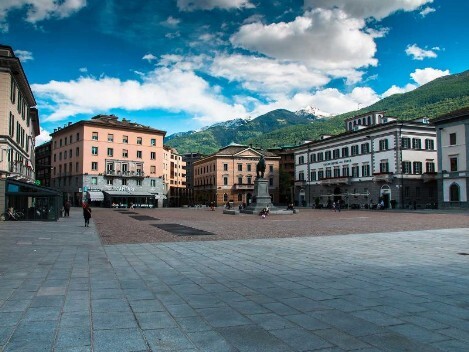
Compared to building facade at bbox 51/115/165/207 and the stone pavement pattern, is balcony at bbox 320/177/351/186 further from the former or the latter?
the stone pavement pattern

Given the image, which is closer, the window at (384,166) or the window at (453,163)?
the window at (453,163)

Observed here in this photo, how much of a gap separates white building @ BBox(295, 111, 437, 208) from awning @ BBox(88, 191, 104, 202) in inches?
1627

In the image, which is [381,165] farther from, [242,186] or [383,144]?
[242,186]

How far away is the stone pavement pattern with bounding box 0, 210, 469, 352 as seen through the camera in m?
5.00

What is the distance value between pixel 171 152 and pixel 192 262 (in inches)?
4163

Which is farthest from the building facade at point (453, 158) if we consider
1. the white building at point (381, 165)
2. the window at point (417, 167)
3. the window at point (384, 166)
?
the window at point (384, 166)

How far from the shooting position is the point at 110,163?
75.1m

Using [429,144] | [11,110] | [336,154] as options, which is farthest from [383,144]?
[11,110]

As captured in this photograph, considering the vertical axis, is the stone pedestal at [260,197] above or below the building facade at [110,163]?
below

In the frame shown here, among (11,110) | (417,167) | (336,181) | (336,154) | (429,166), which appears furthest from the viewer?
(336,154)

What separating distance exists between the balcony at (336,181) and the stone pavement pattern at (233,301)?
60.0 meters

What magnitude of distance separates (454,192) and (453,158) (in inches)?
183

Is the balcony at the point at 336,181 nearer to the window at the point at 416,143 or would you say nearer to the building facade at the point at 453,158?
the window at the point at 416,143

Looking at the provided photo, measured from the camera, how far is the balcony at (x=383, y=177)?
61781 mm
